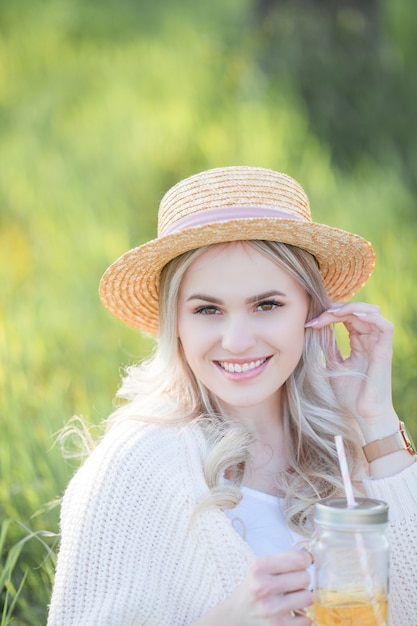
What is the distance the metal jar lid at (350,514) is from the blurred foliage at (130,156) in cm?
125

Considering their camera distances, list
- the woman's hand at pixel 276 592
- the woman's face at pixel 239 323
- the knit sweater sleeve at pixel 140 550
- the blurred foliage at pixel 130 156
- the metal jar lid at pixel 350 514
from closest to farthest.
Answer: the metal jar lid at pixel 350 514 < the woman's hand at pixel 276 592 < the knit sweater sleeve at pixel 140 550 < the woman's face at pixel 239 323 < the blurred foliage at pixel 130 156

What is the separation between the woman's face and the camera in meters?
2.28

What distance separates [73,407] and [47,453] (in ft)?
1.71

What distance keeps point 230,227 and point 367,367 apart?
0.59 m

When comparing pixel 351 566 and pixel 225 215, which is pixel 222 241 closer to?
pixel 225 215

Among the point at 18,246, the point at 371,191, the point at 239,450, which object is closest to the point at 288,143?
the point at 371,191

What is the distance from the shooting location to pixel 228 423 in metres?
2.43

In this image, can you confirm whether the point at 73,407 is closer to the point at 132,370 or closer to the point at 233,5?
the point at 132,370

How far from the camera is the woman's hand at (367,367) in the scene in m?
2.47

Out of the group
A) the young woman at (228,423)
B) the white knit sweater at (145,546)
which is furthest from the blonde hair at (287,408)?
the white knit sweater at (145,546)

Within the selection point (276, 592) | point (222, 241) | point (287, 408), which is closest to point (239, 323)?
point (222, 241)

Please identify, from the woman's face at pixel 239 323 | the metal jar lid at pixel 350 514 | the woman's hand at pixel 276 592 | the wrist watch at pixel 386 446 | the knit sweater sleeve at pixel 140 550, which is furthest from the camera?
the wrist watch at pixel 386 446

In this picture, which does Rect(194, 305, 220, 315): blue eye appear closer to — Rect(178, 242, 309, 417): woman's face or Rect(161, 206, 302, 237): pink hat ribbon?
Rect(178, 242, 309, 417): woman's face

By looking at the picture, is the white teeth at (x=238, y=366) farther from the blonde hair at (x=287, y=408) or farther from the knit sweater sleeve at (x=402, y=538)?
the knit sweater sleeve at (x=402, y=538)
